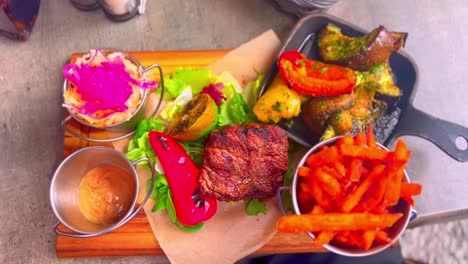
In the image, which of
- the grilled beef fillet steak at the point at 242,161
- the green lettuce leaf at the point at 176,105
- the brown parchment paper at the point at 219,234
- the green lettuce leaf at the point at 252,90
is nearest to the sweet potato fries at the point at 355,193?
the grilled beef fillet steak at the point at 242,161

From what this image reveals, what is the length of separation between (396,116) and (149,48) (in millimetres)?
882

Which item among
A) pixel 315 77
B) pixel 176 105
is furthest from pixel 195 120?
pixel 315 77

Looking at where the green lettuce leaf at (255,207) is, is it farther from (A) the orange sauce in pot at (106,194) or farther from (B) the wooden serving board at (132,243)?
(A) the orange sauce in pot at (106,194)

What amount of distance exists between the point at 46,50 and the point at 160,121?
57cm

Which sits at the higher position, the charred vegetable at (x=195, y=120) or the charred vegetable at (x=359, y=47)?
the charred vegetable at (x=359, y=47)

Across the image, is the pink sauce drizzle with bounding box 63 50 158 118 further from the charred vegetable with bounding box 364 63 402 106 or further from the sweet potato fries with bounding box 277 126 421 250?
the charred vegetable with bounding box 364 63 402 106

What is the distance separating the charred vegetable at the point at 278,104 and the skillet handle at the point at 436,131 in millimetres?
322

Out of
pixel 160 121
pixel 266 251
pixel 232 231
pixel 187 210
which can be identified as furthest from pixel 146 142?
pixel 266 251

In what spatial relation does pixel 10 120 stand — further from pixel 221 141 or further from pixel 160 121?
pixel 221 141

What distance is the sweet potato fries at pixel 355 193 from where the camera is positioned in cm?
82

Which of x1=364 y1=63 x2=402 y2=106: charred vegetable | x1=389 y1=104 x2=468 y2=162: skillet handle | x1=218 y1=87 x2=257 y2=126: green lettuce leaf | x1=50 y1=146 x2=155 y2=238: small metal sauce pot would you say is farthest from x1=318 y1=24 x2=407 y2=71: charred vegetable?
x1=50 y1=146 x2=155 y2=238: small metal sauce pot

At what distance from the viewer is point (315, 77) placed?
1116 mm

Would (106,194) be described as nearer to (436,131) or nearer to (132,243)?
(132,243)

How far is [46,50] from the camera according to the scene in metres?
1.40
